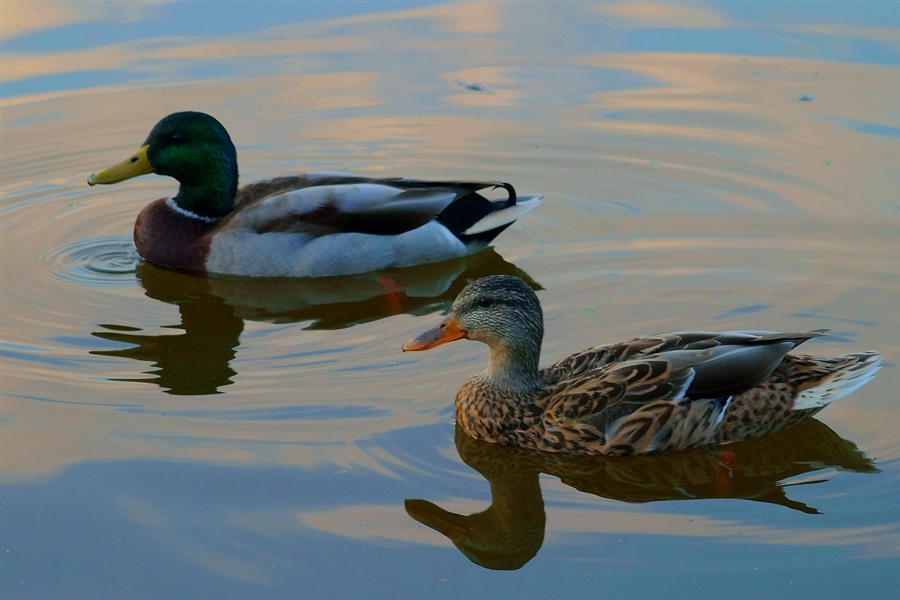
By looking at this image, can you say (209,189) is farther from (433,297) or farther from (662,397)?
(662,397)

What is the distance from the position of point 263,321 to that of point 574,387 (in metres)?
2.57

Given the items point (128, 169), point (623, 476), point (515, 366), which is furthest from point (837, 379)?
point (128, 169)

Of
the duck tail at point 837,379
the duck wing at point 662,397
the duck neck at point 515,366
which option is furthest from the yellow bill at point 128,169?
the duck tail at point 837,379

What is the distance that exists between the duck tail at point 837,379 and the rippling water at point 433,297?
236 millimetres

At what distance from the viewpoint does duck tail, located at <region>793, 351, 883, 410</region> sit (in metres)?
6.13

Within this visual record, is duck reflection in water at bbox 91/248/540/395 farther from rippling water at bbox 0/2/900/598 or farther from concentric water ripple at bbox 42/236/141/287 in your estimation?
concentric water ripple at bbox 42/236/141/287

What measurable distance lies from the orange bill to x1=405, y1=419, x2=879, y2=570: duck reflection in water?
467mm

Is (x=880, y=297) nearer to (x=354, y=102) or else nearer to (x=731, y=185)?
(x=731, y=185)

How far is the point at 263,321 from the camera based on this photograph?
26.3ft

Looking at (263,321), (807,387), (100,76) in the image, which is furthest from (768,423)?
(100,76)

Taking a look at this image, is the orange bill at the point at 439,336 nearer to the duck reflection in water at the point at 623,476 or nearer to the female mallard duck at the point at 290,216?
the duck reflection in water at the point at 623,476

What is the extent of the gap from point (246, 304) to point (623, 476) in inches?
131

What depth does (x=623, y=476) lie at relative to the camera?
19.6ft

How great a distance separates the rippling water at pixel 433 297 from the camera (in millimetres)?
5379
